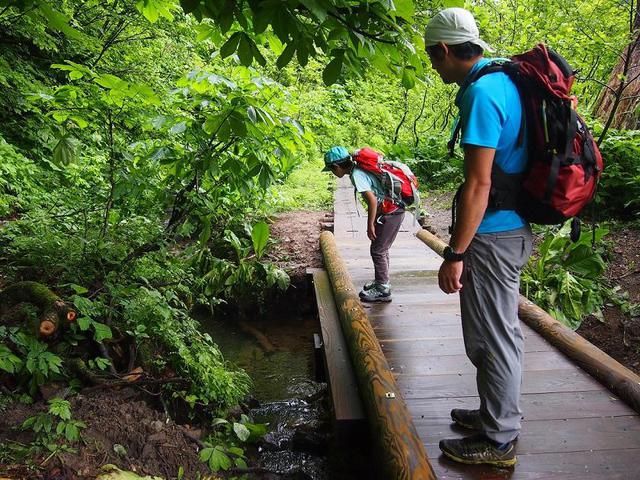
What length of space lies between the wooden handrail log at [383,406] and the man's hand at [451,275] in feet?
2.94

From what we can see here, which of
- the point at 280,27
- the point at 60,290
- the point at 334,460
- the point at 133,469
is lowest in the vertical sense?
the point at 334,460

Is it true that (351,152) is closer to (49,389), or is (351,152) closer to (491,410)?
(491,410)

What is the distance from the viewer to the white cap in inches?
83.2

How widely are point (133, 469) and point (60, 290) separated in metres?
1.65

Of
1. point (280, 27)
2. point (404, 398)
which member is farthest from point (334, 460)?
point (280, 27)

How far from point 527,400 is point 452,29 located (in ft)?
7.89

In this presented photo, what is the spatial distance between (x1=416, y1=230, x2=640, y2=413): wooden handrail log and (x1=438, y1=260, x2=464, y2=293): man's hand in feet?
5.55

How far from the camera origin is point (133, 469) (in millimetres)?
2479

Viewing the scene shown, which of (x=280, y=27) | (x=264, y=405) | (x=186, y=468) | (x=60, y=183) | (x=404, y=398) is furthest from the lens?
(x=60, y=183)

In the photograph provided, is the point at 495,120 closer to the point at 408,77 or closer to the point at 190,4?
the point at 408,77

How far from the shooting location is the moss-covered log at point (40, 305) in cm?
299

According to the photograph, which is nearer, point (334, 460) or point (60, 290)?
point (60, 290)

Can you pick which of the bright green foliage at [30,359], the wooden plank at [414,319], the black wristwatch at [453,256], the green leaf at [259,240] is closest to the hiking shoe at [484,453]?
the black wristwatch at [453,256]

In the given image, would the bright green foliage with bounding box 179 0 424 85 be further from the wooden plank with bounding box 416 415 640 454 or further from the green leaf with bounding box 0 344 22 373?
the wooden plank with bounding box 416 415 640 454
